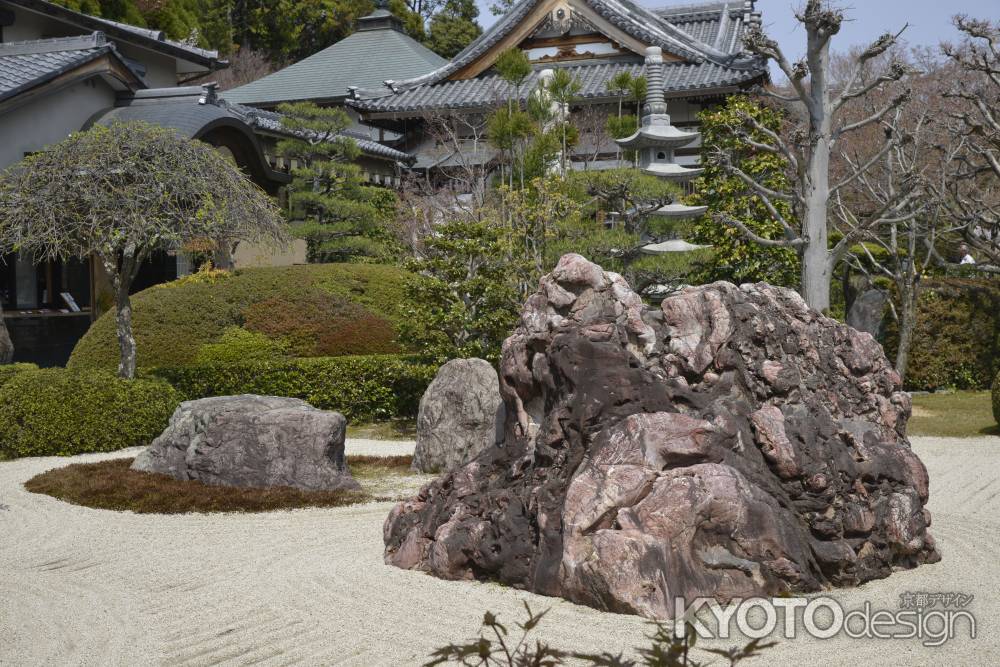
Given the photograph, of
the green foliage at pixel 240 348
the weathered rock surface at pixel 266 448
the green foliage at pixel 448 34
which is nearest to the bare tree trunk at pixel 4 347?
the green foliage at pixel 240 348

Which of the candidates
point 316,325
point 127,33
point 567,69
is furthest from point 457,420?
point 567,69

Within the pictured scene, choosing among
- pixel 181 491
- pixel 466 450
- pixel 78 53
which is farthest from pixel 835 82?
pixel 181 491

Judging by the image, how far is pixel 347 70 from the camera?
30.3 metres

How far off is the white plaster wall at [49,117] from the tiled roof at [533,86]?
23.0ft

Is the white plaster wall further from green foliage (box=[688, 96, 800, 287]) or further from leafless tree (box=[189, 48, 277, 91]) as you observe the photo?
leafless tree (box=[189, 48, 277, 91])

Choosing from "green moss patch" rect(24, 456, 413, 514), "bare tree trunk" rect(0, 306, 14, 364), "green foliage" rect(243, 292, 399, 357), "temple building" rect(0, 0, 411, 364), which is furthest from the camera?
A: "temple building" rect(0, 0, 411, 364)

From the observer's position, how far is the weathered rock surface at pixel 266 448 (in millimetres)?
8570

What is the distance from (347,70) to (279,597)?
88.3ft

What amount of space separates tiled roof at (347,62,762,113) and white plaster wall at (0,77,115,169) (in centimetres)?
702

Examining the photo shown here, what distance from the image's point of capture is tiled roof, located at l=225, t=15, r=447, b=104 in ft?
95.2

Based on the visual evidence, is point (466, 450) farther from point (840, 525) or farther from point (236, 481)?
point (840, 525)

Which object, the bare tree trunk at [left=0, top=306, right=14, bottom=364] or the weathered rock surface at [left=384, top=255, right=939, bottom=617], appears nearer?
the weathered rock surface at [left=384, top=255, right=939, bottom=617]

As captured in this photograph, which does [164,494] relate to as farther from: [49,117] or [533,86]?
[533,86]

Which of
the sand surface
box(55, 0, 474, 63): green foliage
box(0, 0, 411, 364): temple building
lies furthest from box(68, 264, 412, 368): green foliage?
box(55, 0, 474, 63): green foliage
